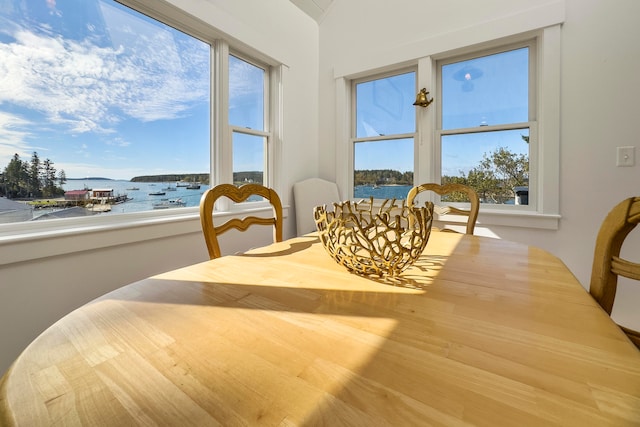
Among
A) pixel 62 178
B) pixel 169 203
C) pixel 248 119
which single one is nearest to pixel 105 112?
pixel 62 178

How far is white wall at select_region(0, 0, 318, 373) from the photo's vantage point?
3.96ft

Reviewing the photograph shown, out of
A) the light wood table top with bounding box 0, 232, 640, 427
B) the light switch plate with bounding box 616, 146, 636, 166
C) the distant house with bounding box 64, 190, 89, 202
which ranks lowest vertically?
the light wood table top with bounding box 0, 232, 640, 427

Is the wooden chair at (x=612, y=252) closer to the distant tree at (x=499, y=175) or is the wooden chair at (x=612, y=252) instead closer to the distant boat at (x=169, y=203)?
the distant tree at (x=499, y=175)

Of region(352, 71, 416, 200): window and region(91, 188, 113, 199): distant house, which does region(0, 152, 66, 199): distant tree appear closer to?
region(91, 188, 113, 199): distant house

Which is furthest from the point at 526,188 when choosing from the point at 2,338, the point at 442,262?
the point at 2,338

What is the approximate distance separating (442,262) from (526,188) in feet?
Result: 5.98

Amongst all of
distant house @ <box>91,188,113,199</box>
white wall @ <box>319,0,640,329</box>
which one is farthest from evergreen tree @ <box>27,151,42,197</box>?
white wall @ <box>319,0,640,329</box>

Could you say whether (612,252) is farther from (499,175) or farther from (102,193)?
(102,193)

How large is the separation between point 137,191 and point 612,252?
2152 millimetres

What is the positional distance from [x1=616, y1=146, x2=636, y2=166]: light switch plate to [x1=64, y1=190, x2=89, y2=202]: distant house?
316cm

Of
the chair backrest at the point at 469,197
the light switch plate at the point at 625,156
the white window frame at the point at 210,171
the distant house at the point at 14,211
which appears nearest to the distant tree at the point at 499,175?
the light switch plate at the point at 625,156

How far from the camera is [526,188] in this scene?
2148 millimetres

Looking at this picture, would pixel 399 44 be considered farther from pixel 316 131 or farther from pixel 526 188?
pixel 526 188

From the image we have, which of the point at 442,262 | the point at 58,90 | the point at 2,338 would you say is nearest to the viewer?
the point at 442,262
